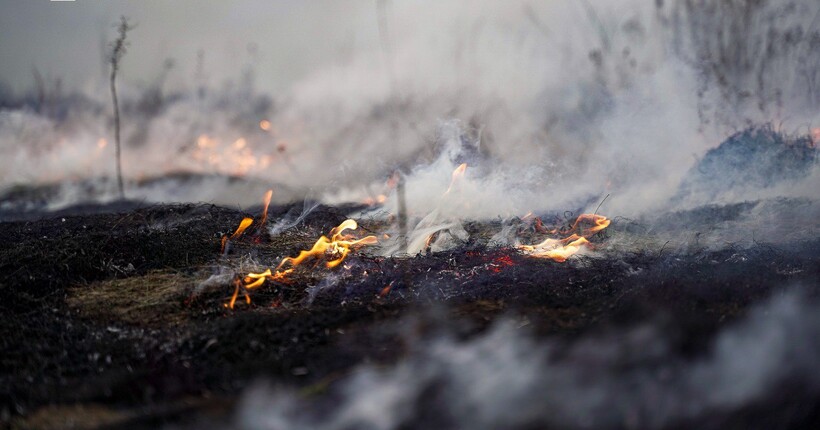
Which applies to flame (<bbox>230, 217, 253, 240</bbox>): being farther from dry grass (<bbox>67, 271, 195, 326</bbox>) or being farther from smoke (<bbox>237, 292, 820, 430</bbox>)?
smoke (<bbox>237, 292, 820, 430</bbox>)

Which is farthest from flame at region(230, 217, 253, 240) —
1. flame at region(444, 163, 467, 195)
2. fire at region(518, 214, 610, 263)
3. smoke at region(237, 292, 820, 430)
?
smoke at region(237, 292, 820, 430)

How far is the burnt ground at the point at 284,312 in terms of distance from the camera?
18.0ft

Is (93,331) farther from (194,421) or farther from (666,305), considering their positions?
(666,305)

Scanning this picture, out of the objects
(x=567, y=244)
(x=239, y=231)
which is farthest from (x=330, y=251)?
(x=567, y=244)

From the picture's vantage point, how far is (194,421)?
4.95 metres

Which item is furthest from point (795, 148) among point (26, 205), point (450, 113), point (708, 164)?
point (26, 205)

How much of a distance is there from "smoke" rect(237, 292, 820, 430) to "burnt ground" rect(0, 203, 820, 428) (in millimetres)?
151

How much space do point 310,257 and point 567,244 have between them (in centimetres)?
572

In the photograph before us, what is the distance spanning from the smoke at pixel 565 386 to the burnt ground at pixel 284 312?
0.49 feet

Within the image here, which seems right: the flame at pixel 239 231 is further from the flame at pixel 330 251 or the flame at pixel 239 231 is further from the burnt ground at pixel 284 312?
the flame at pixel 330 251

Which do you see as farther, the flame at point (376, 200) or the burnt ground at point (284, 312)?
the flame at point (376, 200)

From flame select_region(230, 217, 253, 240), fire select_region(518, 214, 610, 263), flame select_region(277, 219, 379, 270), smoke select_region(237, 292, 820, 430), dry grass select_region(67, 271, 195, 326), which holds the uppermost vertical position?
smoke select_region(237, 292, 820, 430)

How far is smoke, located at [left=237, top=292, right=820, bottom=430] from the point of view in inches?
188

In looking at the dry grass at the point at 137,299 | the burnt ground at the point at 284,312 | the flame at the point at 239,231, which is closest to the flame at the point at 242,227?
the flame at the point at 239,231
